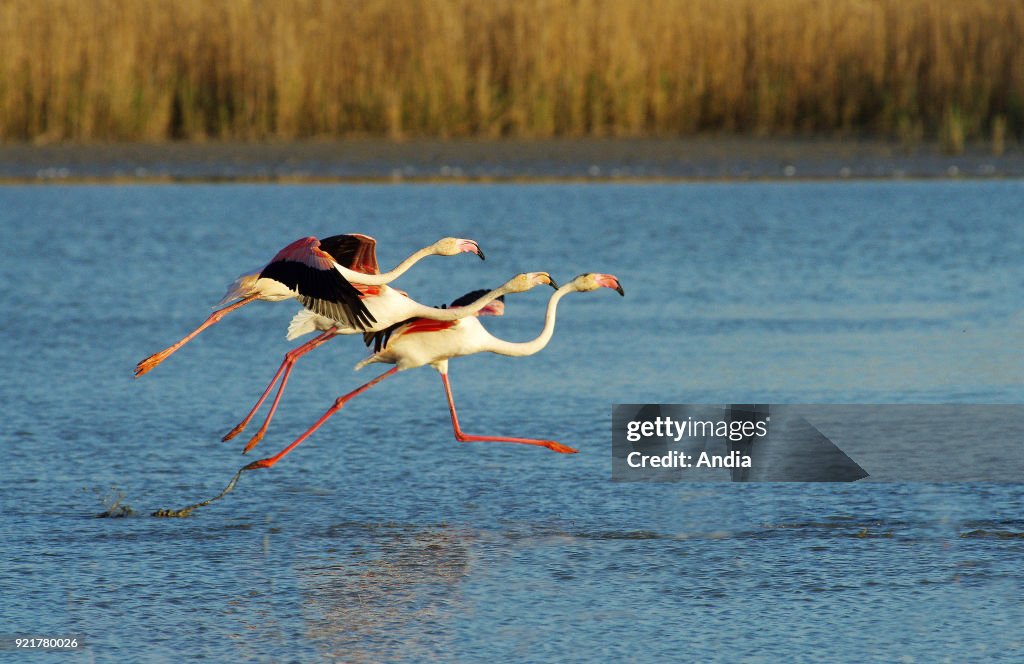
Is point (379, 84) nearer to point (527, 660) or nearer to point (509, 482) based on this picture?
point (509, 482)

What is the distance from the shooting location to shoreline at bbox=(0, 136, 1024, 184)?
20.3 m

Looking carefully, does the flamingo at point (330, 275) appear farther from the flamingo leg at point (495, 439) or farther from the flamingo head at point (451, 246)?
the flamingo leg at point (495, 439)

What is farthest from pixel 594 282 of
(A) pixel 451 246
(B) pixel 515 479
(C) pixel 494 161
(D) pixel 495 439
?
(C) pixel 494 161

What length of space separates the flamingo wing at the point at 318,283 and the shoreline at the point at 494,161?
42.6ft

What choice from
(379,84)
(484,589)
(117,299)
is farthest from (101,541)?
(379,84)

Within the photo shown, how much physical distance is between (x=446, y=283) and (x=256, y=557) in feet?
22.3

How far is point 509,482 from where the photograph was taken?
7.75 metres

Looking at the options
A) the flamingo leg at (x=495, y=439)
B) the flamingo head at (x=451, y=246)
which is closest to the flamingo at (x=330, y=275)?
the flamingo head at (x=451, y=246)

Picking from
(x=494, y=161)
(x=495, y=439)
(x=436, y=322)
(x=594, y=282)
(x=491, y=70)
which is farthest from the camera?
(x=491, y=70)

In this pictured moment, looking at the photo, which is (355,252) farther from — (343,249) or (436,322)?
(436,322)

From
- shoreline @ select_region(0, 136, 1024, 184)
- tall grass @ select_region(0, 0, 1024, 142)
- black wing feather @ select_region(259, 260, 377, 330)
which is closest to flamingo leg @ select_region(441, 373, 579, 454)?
black wing feather @ select_region(259, 260, 377, 330)

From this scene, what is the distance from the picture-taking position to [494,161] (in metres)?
20.7

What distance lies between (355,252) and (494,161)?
43.7 feet

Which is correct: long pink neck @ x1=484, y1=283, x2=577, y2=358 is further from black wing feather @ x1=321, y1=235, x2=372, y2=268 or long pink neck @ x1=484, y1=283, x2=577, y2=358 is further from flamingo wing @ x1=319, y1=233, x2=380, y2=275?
black wing feather @ x1=321, y1=235, x2=372, y2=268
